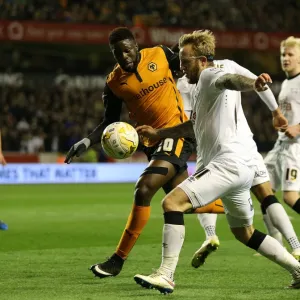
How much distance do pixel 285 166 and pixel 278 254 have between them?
8.67 feet

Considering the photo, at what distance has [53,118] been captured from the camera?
25859 mm

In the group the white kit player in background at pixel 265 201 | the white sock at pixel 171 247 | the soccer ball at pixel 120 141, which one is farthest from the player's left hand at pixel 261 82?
the soccer ball at pixel 120 141

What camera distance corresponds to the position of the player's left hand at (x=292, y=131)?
27.7 ft

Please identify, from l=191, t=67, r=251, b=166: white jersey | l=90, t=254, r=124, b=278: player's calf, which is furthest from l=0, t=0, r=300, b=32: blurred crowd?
l=191, t=67, r=251, b=166: white jersey

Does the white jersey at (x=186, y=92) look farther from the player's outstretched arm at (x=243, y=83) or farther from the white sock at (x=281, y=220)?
the player's outstretched arm at (x=243, y=83)

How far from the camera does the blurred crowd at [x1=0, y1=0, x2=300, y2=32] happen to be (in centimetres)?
2619

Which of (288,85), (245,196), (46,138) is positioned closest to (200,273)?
(245,196)

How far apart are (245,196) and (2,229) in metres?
5.99

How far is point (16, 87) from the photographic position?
26.4m

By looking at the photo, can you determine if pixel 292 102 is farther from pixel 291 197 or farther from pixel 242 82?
pixel 242 82

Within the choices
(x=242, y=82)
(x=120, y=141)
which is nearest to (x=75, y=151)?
(x=120, y=141)

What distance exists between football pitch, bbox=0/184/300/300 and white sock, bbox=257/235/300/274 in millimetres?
212

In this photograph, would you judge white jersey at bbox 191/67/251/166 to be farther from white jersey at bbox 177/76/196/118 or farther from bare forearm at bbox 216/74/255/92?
white jersey at bbox 177/76/196/118

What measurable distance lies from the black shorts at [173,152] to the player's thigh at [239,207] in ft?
4.24
